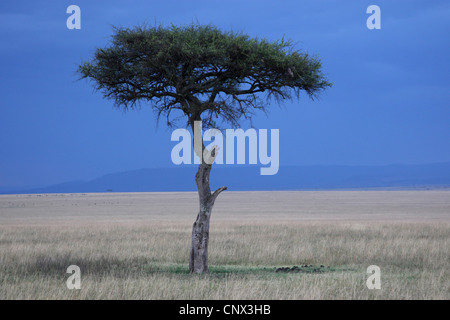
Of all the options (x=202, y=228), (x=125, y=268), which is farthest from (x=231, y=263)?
(x=125, y=268)

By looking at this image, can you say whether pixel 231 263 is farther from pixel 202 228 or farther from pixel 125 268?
pixel 125 268

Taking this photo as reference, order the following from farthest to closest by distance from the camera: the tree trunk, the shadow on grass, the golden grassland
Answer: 1. the tree trunk
2. the shadow on grass
3. the golden grassland

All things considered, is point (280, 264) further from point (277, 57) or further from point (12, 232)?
point (12, 232)

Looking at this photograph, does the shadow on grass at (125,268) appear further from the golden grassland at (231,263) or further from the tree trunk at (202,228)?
the tree trunk at (202,228)

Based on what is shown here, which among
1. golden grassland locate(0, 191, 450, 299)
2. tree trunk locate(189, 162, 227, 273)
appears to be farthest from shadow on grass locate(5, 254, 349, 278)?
tree trunk locate(189, 162, 227, 273)

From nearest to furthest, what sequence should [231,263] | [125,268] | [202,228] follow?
[202,228] < [125,268] < [231,263]

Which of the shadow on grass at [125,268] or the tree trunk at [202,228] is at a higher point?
the tree trunk at [202,228]

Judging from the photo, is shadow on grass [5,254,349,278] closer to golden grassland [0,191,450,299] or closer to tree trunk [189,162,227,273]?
golden grassland [0,191,450,299]

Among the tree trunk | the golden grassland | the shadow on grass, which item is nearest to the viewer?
the golden grassland

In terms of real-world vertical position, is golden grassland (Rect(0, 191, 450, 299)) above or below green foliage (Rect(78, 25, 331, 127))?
below

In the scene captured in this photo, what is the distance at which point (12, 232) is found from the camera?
3731cm

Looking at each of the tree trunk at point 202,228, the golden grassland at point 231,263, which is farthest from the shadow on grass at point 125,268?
the tree trunk at point 202,228

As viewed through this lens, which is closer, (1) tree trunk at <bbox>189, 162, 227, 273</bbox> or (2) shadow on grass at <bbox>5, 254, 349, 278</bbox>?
(2) shadow on grass at <bbox>5, 254, 349, 278</bbox>

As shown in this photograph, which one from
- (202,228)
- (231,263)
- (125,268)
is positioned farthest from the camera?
(231,263)
